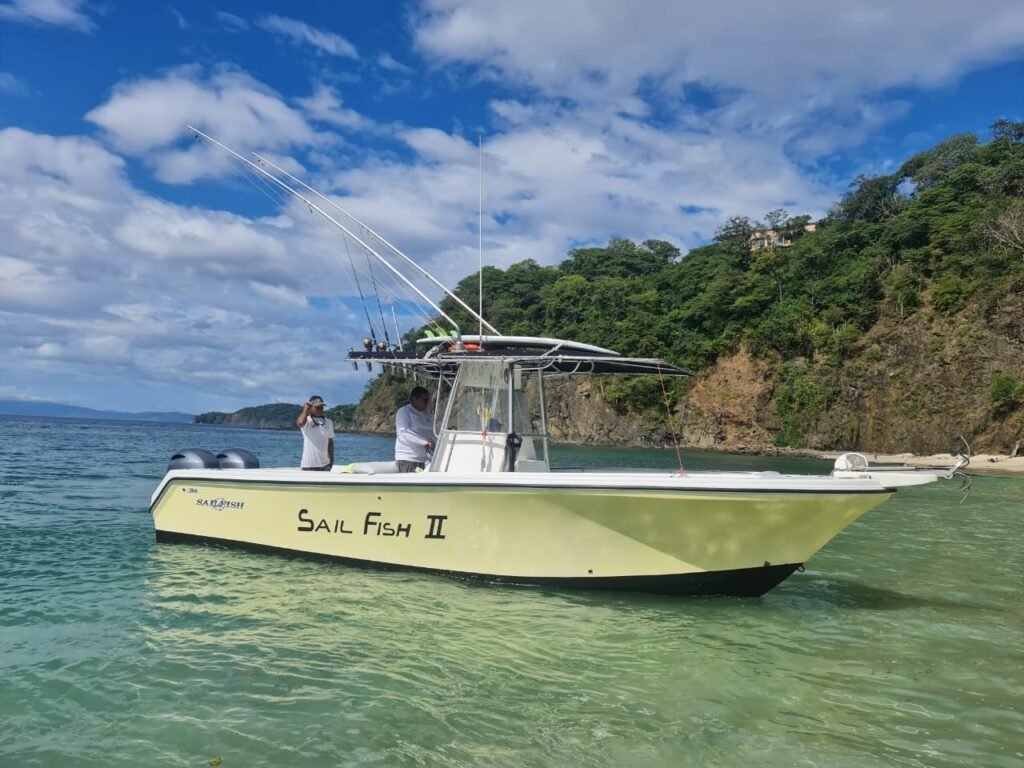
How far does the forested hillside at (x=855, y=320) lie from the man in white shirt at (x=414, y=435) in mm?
46100

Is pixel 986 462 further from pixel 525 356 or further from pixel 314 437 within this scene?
pixel 314 437

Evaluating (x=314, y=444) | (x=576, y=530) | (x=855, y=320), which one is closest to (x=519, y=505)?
(x=576, y=530)

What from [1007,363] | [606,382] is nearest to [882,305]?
[1007,363]

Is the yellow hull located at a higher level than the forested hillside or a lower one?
lower

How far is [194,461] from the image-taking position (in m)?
10.4

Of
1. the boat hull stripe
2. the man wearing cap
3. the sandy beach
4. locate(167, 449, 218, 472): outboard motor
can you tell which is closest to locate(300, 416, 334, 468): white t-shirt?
the man wearing cap

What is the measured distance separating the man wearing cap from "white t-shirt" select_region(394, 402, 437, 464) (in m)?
1.16

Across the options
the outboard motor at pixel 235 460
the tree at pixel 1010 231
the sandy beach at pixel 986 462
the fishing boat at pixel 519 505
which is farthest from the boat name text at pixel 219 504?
the tree at pixel 1010 231

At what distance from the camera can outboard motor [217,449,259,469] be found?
1066 centimetres

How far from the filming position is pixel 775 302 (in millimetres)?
65375

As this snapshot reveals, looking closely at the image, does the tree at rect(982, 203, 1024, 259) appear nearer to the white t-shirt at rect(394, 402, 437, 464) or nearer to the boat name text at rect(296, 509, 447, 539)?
the white t-shirt at rect(394, 402, 437, 464)

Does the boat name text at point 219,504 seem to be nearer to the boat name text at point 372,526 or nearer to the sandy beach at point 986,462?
the boat name text at point 372,526

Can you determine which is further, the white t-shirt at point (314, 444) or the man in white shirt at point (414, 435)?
the white t-shirt at point (314, 444)

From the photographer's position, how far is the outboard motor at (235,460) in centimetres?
1066
